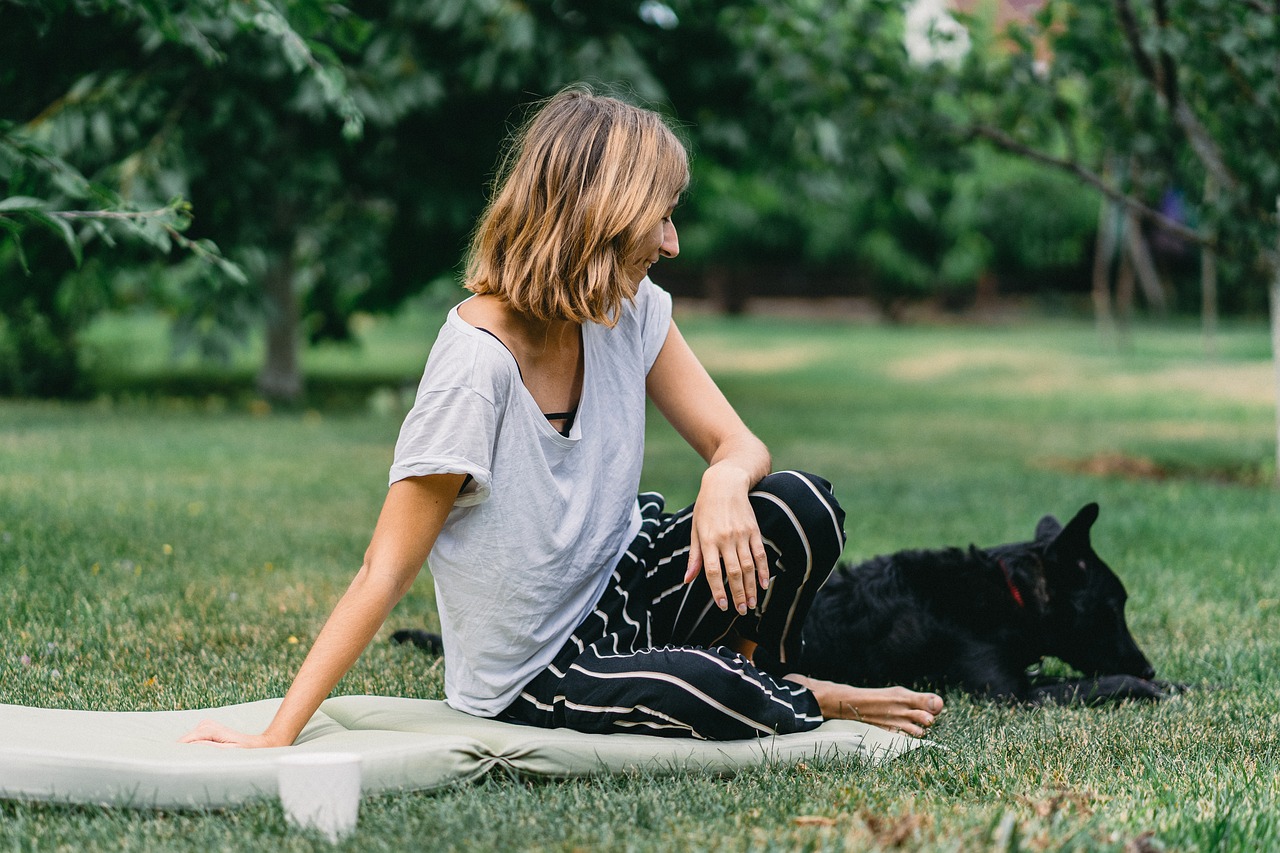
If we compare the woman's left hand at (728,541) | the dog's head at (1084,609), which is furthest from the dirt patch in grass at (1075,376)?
the woman's left hand at (728,541)

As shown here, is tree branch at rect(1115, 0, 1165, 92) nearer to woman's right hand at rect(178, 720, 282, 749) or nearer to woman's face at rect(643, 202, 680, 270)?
woman's face at rect(643, 202, 680, 270)

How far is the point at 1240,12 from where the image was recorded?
666 centimetres

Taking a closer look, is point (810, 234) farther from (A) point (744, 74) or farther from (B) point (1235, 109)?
(B) point (1235, 109)

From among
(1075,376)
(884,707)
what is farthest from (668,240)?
(1075,376)

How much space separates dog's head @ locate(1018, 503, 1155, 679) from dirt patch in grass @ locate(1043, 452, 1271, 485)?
4988 mm

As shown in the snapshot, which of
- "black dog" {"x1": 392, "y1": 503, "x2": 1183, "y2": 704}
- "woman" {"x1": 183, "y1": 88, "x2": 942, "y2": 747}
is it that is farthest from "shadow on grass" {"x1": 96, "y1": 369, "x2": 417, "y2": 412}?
"woman" {"x1": 183, "y1": 88, "x2": 942, "y2": 747}

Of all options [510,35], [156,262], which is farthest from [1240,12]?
[156,262]

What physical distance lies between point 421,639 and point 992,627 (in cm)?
168

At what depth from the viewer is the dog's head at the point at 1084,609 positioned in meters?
3.66

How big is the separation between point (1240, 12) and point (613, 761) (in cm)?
567

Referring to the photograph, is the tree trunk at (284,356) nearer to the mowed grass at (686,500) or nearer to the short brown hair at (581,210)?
the mowed grass at (686,500)

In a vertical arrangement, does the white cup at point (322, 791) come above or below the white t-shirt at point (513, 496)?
below

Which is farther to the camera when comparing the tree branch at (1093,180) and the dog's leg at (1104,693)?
the tree branch at (1093,180)

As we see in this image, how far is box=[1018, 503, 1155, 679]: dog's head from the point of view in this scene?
12.0ft
